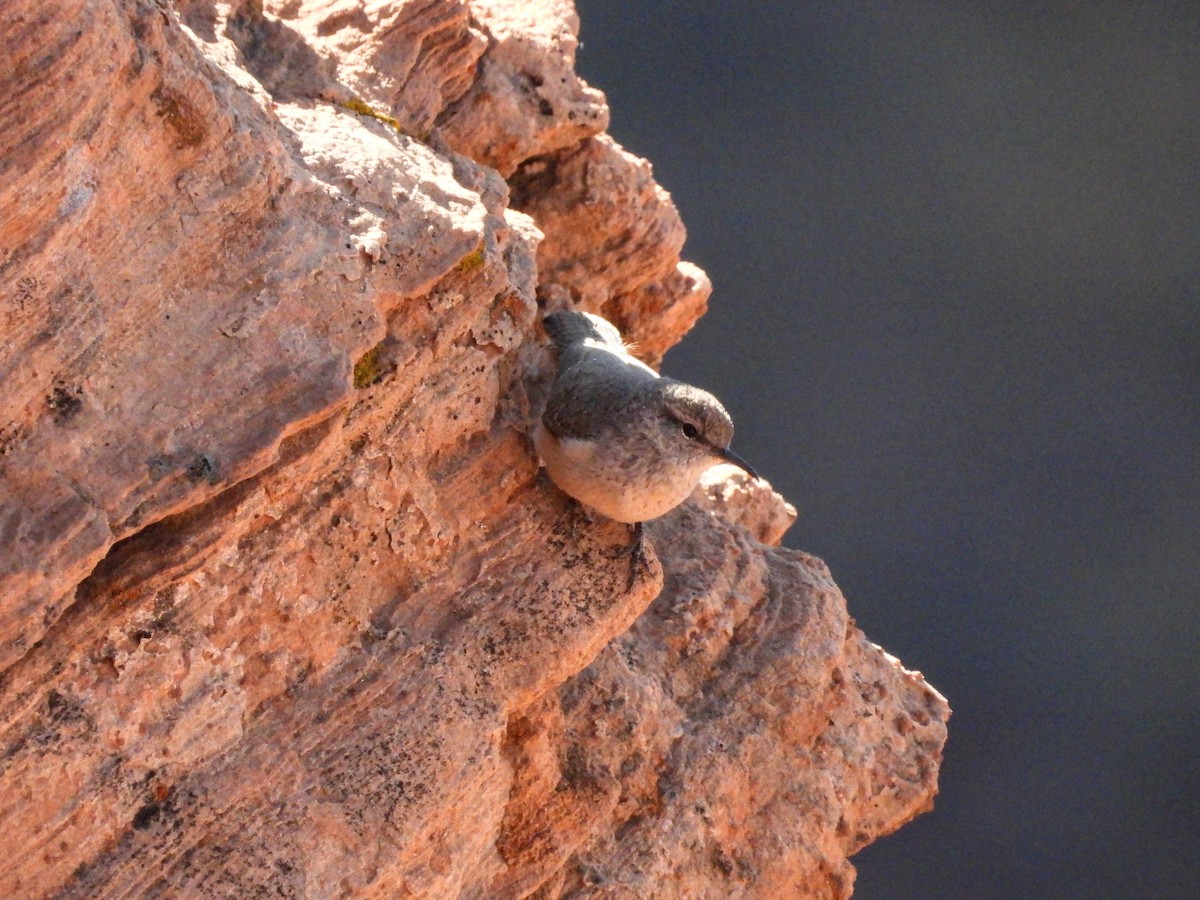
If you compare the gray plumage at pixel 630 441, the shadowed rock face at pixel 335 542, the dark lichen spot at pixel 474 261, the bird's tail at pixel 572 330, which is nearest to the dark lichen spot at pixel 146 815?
the shadowed rock face at pixel 335 542

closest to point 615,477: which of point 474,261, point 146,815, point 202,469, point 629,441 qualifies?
point 629,441

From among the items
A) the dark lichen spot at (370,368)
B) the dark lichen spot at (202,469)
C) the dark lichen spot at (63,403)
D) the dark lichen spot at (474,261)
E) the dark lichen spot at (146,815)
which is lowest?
the dark lichen spot at (146,815)

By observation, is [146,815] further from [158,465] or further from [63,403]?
[63,403]

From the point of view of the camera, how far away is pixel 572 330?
423 cm

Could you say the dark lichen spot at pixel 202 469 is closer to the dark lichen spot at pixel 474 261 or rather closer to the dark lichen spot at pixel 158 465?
the dark lichen spot at pixel 158 465

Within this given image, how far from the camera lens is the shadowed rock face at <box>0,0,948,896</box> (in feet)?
8.84

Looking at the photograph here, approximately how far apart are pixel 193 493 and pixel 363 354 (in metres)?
0.60

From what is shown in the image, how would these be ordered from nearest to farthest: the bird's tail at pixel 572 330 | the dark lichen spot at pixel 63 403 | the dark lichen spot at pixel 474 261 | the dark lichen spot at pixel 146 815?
the dark lichen spot at pixel 63 403, the dark lichen spot at pixel 146 815, the dark lichen spot at pixel 474 261, the bird's tail at pixel 572 330

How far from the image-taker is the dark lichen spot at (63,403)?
2.68 m

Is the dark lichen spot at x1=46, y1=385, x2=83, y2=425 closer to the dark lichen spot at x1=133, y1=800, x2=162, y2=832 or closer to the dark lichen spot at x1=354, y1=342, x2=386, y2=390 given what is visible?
the dark lichen spot at x1=354, y1=342, x2=386, y2=390

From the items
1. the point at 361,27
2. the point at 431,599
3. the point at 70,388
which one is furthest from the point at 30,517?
the point at 361,27

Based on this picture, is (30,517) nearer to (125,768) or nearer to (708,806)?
(125,768)

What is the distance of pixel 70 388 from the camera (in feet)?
8.86

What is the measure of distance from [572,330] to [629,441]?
679mm
